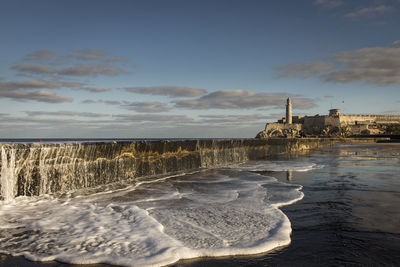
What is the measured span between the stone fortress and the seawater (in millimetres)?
90624

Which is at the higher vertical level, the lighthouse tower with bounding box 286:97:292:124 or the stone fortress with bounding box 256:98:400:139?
the lighthouse tower with bounding box 286:97:292:124

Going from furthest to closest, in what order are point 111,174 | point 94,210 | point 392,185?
point 111,174 < point 392,185 < point 94,210

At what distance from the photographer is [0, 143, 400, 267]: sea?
9.09 feet

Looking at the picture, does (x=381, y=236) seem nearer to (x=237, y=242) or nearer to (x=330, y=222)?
(x=330, y=222)

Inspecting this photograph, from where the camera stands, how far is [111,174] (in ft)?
24.3

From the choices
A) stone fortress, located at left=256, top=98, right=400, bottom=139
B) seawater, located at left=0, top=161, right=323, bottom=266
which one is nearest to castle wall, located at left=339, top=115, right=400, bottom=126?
stone fortress, located at left=256, top=98, right=400, bottom=139

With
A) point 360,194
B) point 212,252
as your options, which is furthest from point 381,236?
point 360,194

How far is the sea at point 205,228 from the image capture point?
2.77 m

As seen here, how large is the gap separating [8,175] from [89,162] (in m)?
1.84

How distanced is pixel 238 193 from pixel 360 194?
219 cm

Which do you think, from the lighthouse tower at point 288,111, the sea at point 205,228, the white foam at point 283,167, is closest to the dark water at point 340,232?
the sea at point 205,228

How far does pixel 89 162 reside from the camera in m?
6.84

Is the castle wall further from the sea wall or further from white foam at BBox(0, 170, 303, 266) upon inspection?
white foam at BBox(0, 170, 303, 266)

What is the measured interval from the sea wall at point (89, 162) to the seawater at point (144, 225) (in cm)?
35
